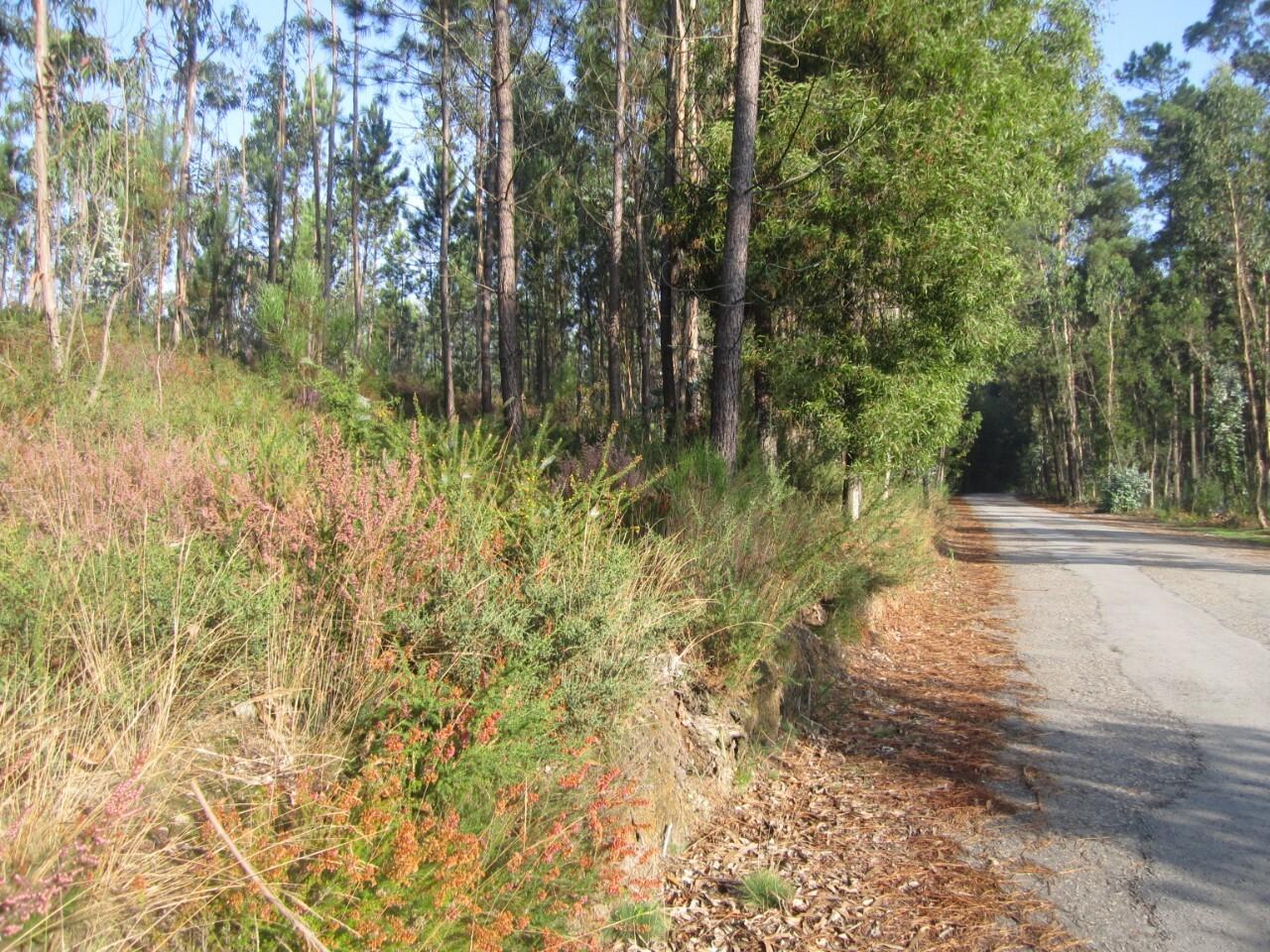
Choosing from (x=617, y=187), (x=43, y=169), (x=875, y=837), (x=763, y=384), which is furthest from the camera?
(x=617, y=187)

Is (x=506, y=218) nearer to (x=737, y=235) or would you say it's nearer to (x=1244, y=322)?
(x=737, y=235)

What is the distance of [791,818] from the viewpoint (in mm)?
4781

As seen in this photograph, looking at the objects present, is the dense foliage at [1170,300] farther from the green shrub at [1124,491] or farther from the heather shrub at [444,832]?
the heather shrub at [444,832]

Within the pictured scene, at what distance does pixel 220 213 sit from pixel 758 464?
23.8 meters

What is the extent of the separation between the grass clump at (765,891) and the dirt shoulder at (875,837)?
31mm

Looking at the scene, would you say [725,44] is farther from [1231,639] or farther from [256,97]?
[256,97]

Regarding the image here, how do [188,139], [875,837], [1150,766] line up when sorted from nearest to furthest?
[875,837], [1150,766], [188,139]

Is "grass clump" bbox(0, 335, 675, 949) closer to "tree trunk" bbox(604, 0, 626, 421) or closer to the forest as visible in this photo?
the forest

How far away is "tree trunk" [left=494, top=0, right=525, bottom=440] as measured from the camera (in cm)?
1138

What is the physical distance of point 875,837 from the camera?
451 cm

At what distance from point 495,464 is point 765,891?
357cm

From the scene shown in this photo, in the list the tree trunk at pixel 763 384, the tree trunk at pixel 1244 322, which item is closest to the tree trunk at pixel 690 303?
the tree trunk at pixel 763 384

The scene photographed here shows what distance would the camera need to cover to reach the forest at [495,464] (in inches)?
108

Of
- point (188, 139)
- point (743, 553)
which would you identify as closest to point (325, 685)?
point (743, 553)
